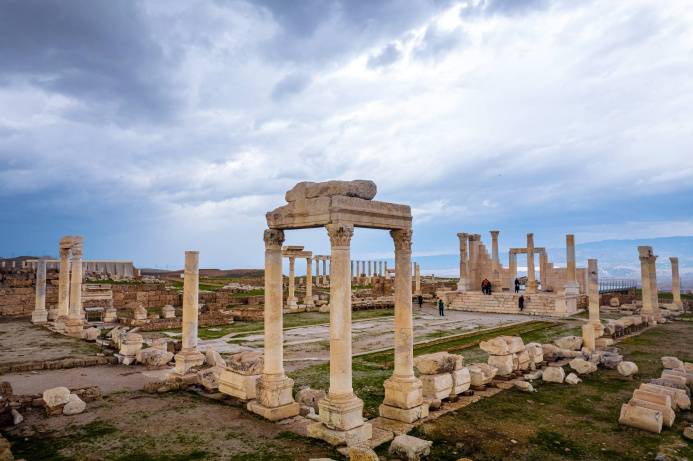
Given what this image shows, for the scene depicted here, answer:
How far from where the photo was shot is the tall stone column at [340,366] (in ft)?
24.2

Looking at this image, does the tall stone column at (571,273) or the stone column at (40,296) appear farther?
the tall stone column at (571,273)

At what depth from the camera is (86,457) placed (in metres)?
6.66

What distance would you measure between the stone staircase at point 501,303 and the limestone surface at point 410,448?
2632 centimetres

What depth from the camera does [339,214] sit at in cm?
771


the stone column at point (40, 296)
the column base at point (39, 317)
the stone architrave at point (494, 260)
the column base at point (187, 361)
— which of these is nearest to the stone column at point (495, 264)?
the stone architrave at point (494, 260)

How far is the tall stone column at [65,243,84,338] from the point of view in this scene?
62.6ft

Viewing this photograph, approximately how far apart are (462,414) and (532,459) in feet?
7.27

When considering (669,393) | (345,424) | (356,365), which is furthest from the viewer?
(356,365)

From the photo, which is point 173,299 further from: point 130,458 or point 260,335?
point 130,458

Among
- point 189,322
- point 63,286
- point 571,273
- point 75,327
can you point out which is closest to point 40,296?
point 63,286

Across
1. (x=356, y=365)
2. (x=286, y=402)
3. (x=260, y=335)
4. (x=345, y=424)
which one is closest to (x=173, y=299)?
(x=260, y=335)

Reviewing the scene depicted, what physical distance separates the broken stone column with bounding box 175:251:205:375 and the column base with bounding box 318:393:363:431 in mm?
5873

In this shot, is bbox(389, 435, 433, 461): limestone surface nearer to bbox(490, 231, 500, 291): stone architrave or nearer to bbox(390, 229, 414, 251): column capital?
bbox(390, 229, 414, 251): column capital

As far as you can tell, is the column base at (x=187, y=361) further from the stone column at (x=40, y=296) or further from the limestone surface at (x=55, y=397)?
the stone column at (x=40, y=296)
